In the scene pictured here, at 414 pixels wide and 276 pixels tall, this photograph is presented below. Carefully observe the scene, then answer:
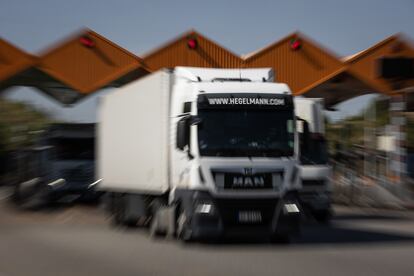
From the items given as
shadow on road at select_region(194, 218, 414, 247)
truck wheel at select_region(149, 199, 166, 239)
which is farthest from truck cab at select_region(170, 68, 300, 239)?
shadow on road at select_region(194, 218, 414, 247)

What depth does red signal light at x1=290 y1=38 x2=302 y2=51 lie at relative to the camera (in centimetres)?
2877

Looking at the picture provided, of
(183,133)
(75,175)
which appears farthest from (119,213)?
(75,175)

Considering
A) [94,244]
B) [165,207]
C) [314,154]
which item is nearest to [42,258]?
[94,244]

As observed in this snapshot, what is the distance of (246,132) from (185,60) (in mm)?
16763

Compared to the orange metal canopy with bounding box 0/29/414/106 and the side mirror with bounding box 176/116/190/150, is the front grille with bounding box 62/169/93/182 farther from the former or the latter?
the side mirror with bounding box 176/116/190/150

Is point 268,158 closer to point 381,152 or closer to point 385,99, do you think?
point 381,152

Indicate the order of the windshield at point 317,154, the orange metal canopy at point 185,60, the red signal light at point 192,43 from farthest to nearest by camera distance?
the red signal light at point 192,43 → the orange metal canopy at point 185,60 → the windshield at point 317,154

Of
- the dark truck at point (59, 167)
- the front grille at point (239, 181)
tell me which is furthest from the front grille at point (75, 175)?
the front grille at point (239, 181)

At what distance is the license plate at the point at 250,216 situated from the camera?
11570 mm

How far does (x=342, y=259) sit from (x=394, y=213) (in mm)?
11061

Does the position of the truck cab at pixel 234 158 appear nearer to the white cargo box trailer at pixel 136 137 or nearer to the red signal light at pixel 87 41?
the white cargo box trailer at pixel 136 137

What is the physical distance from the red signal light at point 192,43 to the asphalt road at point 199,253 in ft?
42.4

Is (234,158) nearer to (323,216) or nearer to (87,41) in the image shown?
(323,216)

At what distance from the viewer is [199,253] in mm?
11234
